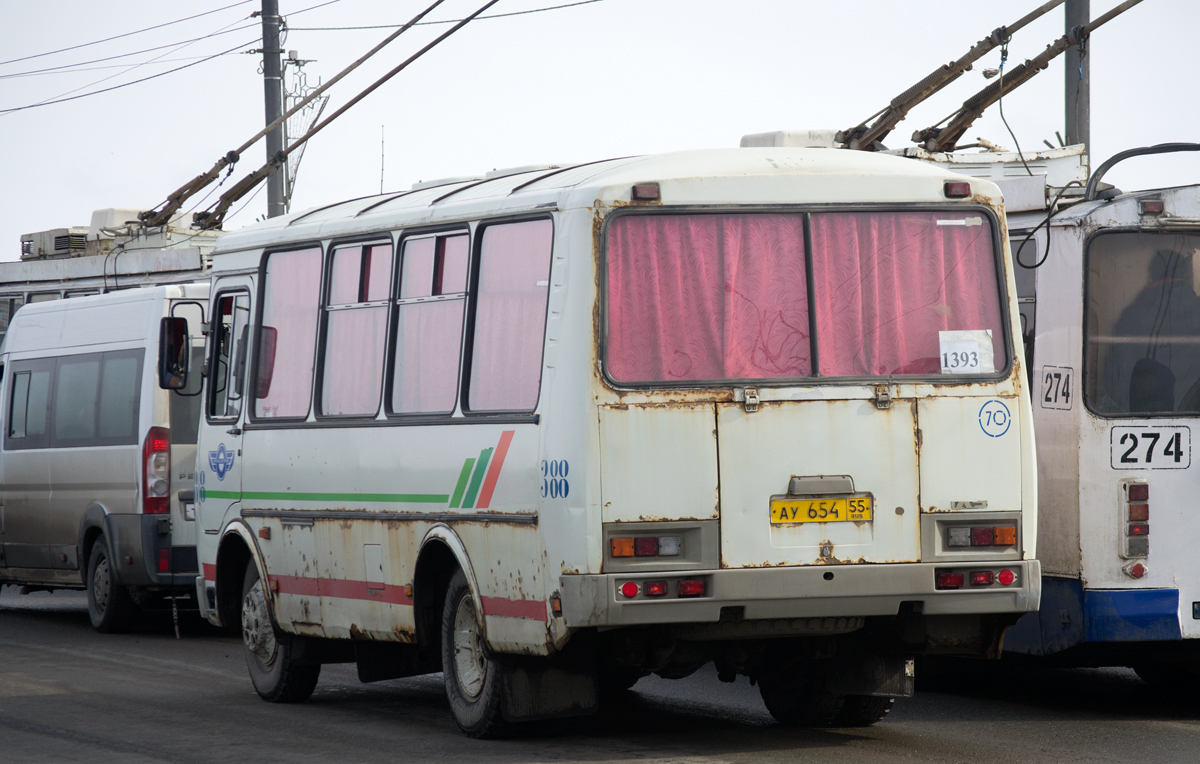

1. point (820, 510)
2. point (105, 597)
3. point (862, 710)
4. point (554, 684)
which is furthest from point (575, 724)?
point (105, 597)

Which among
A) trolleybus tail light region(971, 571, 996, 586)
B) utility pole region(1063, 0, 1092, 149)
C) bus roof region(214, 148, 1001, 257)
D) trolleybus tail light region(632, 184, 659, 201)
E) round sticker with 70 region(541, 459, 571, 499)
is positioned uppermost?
utility pole region(1063, 0, 1092, 149)

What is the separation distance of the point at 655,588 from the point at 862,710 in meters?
2.17

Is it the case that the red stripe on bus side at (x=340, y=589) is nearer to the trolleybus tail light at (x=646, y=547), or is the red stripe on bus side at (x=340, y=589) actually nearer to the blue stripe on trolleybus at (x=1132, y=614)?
the trolleybus tail light at (x=646, y=547)

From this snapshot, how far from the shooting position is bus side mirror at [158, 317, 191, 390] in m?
13.1

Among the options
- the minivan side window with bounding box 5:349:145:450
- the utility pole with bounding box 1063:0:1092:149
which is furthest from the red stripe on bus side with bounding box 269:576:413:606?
the utility pole with bounding box 1063:0:1092:149

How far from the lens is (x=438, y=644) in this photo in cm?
1046

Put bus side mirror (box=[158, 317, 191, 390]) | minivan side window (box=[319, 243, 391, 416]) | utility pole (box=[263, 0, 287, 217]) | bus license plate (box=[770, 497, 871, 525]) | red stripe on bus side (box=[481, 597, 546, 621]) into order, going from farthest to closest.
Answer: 1. utility pole (box=[263, 0, 287, 217])
2. bus side mirror (box=[158, 317, 191, 390])
3. minivan side window (box=[319, 243, 391, 416])
4. red stripe on bus side (box=[481, 597, 546, 621])
5. bus license plate (box=[770, 497, 871, 525])

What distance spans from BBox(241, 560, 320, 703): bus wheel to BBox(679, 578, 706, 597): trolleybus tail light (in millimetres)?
3953

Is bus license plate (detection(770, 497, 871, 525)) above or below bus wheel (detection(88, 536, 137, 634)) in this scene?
above

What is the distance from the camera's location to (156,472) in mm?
16484

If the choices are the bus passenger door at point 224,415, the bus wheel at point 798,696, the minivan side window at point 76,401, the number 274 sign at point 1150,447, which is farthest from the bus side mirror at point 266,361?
the number 274 sign at point 1150,447

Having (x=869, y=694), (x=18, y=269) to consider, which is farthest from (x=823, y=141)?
(x=18, y=269)

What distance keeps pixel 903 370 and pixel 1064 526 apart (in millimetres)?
1805

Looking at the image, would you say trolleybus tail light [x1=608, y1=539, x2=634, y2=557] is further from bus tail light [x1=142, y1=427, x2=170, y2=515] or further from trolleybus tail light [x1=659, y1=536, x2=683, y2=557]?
bus tail light [x1=142, y1=427, x2=170, y2=515]
